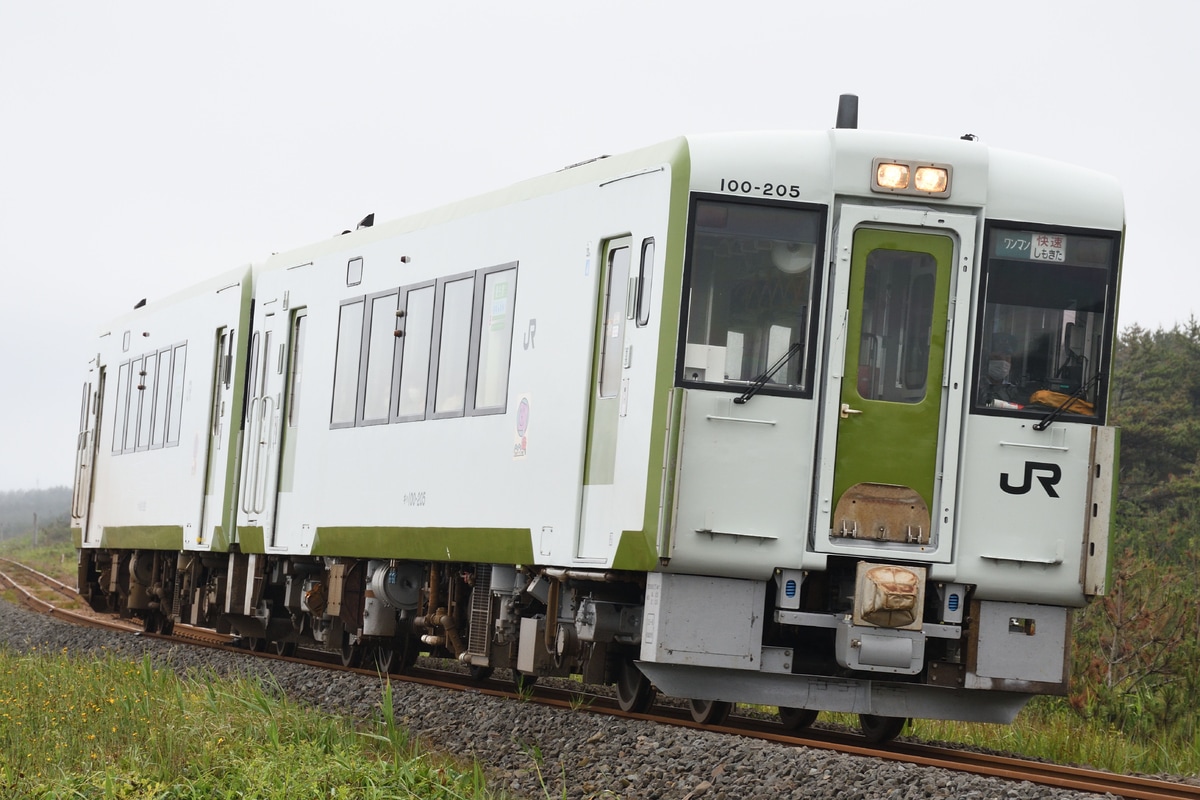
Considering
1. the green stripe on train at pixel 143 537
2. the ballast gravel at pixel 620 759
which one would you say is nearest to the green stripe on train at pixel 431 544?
the ballast gravel at pixel 620 759

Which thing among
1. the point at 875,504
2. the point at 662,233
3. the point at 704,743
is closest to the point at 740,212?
the point at 662,233

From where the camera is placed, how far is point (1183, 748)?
1147 cm

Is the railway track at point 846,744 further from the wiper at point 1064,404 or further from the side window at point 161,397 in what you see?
the side window at point 161,397

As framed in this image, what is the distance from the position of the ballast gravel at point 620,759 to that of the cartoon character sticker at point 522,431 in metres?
1.57

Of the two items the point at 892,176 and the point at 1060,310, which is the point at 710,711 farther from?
the point at 892,176

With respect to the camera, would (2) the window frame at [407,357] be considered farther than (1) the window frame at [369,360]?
No

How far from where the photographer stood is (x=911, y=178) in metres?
9.31

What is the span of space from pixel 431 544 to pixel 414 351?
151 centimetres

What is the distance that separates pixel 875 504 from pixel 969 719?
1423mm

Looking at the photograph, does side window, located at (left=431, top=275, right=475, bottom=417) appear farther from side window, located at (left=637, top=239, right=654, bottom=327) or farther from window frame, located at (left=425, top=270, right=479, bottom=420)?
side window, located at (left=637, top=239, right=654, bottom=327)

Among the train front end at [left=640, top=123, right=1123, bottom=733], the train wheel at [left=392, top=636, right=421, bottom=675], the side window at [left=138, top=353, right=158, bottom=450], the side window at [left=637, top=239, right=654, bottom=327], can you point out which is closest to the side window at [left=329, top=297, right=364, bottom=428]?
the train wheel at [left=392, top=636, right=421, bottom=675]

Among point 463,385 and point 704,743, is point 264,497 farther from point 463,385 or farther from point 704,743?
point 704,743

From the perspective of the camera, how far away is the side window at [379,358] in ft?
42.0

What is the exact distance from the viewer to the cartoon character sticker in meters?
10.6
